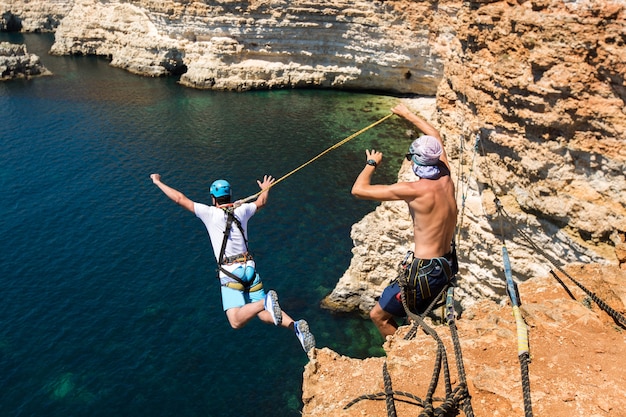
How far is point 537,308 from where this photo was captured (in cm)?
835

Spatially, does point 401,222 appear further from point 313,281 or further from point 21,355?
point 21,355

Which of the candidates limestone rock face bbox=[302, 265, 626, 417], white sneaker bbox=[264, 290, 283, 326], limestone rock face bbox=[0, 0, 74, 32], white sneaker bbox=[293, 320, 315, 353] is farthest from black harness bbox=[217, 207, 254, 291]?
limestone rock face bbox=[0, 0, 74, 32]

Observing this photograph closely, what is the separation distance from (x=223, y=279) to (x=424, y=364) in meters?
5.16

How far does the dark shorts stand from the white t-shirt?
3.51m

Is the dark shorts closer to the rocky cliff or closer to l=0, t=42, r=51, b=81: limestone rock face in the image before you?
the rocky cliff

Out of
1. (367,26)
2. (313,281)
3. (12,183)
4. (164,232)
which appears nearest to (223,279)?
(313,281)

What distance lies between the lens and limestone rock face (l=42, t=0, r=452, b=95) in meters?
47.1

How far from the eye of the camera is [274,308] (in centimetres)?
1001

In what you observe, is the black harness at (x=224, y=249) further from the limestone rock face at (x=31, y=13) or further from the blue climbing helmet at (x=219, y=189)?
the limestone rock face at (x=31, y=13)

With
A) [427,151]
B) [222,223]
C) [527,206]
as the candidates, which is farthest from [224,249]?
[527,206]

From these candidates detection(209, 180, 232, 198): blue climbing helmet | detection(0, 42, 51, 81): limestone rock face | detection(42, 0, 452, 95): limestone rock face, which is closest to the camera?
detection(209, 180, 232, 198): blue climbing helmet

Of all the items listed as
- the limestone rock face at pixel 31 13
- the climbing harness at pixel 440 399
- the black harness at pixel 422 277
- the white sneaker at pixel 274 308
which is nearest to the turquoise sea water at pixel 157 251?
the white sneaker at pixel 274 308

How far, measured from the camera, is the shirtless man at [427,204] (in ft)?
26.3

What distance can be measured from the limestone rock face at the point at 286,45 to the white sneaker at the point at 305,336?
38335 mm
